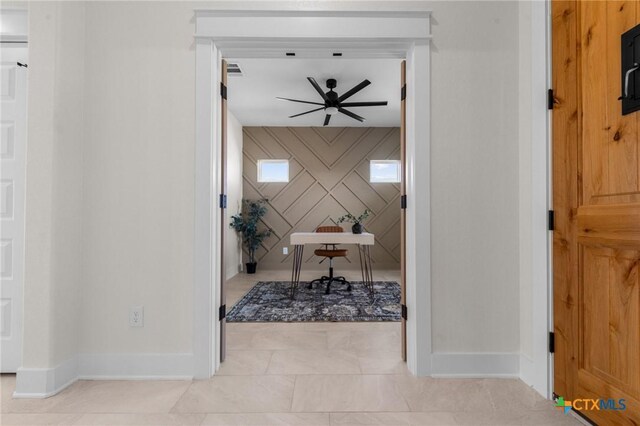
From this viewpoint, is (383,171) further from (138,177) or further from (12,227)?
(12,227)

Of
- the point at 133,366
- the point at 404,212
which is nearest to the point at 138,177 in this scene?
the point at 133,366


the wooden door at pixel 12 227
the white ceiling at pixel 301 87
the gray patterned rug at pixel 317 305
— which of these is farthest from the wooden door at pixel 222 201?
the white ceiling at pixel 301 87

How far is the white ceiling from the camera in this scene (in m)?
4.09

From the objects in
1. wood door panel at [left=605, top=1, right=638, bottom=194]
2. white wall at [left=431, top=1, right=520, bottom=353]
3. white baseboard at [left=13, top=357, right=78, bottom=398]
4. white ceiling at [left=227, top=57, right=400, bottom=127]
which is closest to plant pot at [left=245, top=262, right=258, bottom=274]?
white ceiling at [left=227, top=57, right=400, bottom=127]

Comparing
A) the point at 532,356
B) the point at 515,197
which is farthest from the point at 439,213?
the point at 532,356

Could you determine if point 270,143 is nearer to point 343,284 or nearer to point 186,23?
point 343,284

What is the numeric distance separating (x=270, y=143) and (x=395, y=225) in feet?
9.88

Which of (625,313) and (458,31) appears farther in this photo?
(458,31)

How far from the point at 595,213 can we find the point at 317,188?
5.41 m

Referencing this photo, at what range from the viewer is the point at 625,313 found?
1.41 m

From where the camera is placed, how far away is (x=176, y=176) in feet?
6.89

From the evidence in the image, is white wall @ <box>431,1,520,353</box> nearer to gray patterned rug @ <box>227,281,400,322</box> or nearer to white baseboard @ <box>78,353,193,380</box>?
gray patterned rug @ <box>227,281,400,322</box>

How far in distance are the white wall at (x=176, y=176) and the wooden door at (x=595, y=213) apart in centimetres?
33

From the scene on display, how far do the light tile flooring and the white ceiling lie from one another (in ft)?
9.32
